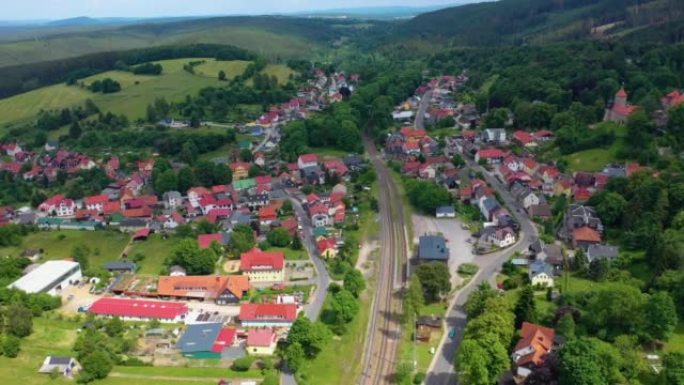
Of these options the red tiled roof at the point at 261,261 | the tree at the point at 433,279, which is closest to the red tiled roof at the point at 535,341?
the tree at the point at 433,279

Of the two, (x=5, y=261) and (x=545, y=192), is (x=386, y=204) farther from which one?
(x=5, y=261)

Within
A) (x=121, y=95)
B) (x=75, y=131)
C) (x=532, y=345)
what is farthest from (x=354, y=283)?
(x=121, y=95)

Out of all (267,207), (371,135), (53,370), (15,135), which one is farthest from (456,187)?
(15,135)

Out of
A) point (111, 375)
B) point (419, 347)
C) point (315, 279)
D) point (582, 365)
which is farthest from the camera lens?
point (315, 279)

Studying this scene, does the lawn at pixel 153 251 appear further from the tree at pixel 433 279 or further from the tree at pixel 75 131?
the tree at pixel 75 131

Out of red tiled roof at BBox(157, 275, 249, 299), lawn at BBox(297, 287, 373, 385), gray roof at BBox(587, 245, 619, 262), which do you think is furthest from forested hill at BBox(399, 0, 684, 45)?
red tiled roof at BBox(157, 275, 249, 299)

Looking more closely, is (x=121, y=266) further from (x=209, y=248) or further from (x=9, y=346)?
(x=9, y=346)
